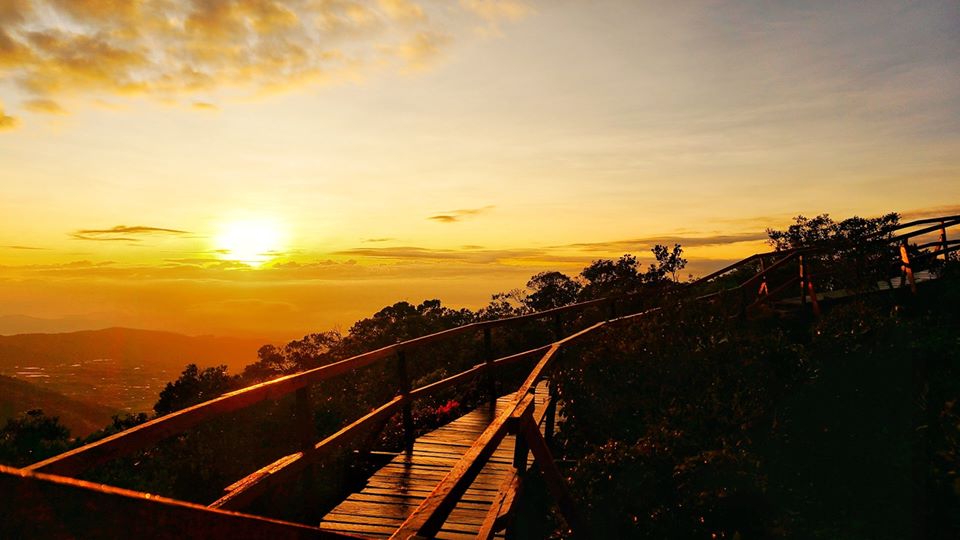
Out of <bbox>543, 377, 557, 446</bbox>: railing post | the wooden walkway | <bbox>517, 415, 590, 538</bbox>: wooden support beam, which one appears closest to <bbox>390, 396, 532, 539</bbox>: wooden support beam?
<bbox>517, 415, 590, 538</bbox>: wooden support beam

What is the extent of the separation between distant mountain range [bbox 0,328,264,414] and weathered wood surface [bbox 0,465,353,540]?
128 meters

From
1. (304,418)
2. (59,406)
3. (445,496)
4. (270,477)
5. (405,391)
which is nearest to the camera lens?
A: (445,496)

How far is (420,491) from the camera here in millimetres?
6480

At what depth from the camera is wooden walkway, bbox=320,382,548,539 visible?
5629 millimetres

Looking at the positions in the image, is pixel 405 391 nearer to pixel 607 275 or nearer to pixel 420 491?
pixel 420 491

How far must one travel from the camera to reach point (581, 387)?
846cm

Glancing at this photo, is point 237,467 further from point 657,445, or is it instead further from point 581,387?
point 657,445

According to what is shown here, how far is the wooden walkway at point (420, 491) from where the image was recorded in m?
5.63

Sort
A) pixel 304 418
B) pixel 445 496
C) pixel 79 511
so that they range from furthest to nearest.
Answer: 1. pixel 304 418
2. pixel 445 496
3. pixel 79 511

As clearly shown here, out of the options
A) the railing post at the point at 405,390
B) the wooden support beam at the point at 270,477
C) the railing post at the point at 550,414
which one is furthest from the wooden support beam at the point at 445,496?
the railing post at the point at 550,414

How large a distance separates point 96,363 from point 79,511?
193429mm

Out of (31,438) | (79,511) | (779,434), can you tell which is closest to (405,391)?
(779,434)

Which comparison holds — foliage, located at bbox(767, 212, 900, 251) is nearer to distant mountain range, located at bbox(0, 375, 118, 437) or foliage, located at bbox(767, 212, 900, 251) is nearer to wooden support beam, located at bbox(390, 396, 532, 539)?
wooden support beam, located at bbox(390, 396, 532, 539)

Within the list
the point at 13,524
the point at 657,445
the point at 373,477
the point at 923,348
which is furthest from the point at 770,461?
the point at 13,524
